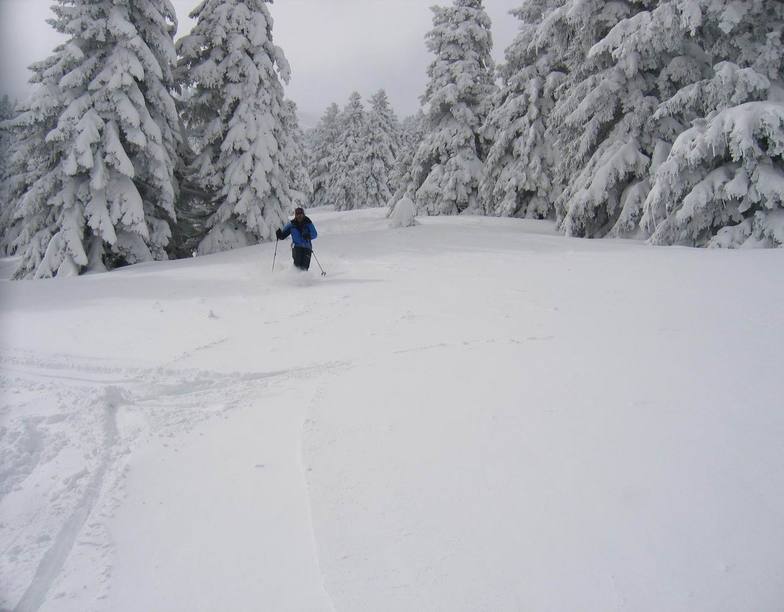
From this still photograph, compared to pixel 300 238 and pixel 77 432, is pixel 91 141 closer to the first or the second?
pixel 300 238

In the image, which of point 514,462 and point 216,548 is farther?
point 514,462

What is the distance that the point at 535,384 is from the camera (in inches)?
161

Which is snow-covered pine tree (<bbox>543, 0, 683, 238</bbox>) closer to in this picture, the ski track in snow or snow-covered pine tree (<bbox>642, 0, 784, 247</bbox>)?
snow-covered pine tree (<bbox>642, 0, 784, 247</bbox>)

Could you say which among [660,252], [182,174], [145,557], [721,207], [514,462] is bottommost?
[145,557]

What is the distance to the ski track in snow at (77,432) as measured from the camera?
253 cm

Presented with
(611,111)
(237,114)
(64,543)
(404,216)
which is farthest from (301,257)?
(611,111)

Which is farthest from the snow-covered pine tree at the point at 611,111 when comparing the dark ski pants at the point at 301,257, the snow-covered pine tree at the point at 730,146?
the dark ski pants at the point at 301,257

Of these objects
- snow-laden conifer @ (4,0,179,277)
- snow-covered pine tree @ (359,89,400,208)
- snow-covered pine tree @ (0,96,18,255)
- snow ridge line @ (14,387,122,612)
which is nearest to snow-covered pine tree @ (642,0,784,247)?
snow ridge line @ (14,387,122,612)

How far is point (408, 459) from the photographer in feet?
10.5

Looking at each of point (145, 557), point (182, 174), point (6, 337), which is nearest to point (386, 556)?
point (145, 557)

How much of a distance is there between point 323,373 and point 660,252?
25.2ft

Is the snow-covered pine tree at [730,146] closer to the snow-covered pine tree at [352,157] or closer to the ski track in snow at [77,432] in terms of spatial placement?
the ski track in snow at [77,432]

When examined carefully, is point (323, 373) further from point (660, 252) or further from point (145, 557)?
point (660, 252)

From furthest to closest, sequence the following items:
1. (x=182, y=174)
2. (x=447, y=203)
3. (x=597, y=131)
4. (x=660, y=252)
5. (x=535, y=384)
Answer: (x=447, y=203) → (x=182, y=174) → (x=597, y=131) → (x=660, y=252) → (x=535, y=384)
